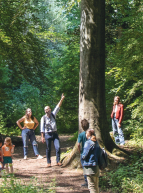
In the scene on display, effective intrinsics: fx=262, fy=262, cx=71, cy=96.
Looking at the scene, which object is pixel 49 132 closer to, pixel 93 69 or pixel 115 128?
pixel 93 69

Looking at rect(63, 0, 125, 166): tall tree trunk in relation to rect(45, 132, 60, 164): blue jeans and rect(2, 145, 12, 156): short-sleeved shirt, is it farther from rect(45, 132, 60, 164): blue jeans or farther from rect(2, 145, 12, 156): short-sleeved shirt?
rect(2, 145, 12, 156): short-sleeved shirt

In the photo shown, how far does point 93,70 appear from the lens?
7094 mm

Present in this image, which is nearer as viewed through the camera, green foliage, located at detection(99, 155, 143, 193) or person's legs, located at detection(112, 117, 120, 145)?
→ green foliage, located at detection(99, 155, 143, 193)

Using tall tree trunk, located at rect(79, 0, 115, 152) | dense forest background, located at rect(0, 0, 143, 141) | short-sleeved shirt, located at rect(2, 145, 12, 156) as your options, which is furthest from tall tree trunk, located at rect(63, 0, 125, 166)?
short-sleeved shirt, located at rect(2, 145, 12, 156)

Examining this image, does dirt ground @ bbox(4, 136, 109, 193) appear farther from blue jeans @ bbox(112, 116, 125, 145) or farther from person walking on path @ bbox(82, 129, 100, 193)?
blue jeans @ bbox(112, 116, 125, 145)

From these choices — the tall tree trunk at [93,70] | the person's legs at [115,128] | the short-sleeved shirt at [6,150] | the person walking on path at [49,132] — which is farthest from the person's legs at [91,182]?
the person's legs at [115,128]

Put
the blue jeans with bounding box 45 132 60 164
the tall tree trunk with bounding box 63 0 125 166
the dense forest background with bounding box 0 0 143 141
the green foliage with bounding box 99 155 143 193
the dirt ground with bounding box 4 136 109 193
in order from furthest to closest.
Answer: the dense forest background with bounding box 0 0 143 141
the blue jeans with bounding box 45 132 60 164
the tall tree trunk with bounding box 63 0 125 166
the dirt ground with bounding box 4 136 109 193
the green foliage with bounding box 99 155 143 193

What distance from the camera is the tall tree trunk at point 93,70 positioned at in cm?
707

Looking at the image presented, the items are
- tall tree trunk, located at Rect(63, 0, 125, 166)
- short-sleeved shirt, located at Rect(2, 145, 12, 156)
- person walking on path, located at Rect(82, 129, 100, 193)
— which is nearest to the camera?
person walking on path, located at Rect(82, 129, 100, 193)

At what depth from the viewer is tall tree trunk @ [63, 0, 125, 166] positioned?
707 centimetres

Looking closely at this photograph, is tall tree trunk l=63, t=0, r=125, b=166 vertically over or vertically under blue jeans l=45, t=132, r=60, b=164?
over

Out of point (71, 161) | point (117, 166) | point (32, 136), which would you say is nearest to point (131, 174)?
point (117, 166)

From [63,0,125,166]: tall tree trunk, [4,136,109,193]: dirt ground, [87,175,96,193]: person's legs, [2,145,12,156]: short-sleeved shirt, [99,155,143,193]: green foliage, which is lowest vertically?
[4,136,109,193]: dirt ground

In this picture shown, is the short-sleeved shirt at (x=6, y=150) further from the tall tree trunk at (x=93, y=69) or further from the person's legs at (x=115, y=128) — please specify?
the person's legs at (x=115, y=128)
